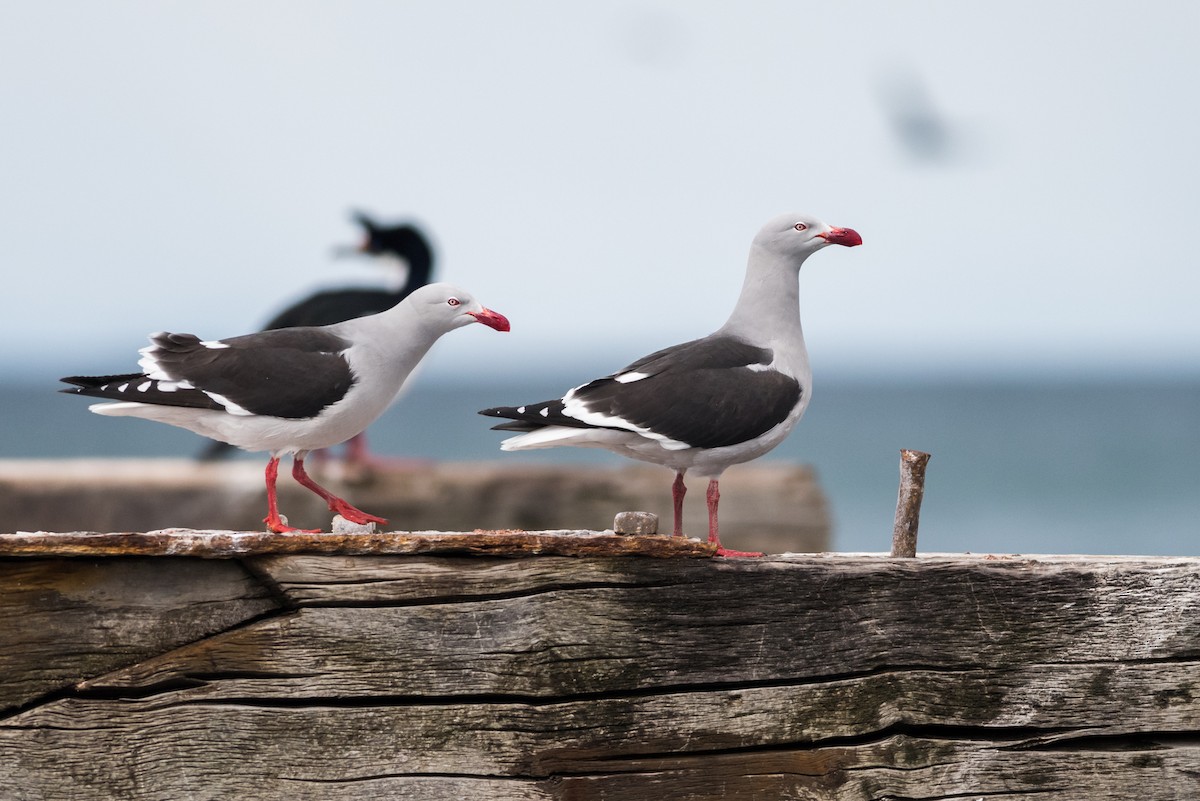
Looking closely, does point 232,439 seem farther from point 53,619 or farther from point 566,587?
point 566,587

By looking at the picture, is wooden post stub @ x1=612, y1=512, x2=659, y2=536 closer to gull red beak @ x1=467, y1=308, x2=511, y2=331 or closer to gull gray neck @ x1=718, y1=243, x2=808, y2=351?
gull red beak @ x1=467, y1=308, x2=511, y2=331

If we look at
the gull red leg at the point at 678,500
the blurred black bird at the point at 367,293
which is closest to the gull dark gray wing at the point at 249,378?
the gull red leg at the point at 678,500

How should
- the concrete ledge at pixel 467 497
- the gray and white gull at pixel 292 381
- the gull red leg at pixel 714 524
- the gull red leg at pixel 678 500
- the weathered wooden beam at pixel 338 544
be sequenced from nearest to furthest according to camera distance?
the weathered wooden beam at pixel 338 544, the gull red leg at pixel 714 524, the gray and white gull at pixel 292 381, the gull red leg at pixel 678 500, the concrete ledge at pixel 467 497

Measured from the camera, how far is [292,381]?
11.4 feet

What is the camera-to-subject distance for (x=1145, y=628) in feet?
10.7

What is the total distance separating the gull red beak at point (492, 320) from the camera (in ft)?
11.0

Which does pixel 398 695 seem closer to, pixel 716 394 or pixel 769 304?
pixel 716 394

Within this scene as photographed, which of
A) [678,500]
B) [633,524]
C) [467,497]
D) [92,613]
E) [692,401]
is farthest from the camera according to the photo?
[467,497]

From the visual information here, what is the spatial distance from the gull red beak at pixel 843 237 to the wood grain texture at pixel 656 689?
87 centimetres

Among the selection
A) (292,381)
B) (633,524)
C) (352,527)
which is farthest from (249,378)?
(633,524)

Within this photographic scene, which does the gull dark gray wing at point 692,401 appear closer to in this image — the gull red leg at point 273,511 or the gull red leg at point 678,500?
the gull red leg at point 678,500

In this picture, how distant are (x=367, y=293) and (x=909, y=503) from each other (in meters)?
5.23

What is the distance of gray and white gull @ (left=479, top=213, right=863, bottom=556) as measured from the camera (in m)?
3.50

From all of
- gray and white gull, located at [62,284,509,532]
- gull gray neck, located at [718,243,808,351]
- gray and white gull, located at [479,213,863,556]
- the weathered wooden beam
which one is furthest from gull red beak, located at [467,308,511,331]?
gull gray neck, located at [718,243,808,351]
